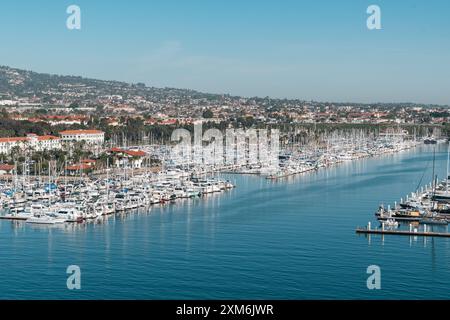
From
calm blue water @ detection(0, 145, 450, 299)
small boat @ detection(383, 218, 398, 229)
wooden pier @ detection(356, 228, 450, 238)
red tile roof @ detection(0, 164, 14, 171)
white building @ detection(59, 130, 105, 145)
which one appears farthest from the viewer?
white building @ detection(59, 130, 105, 145)

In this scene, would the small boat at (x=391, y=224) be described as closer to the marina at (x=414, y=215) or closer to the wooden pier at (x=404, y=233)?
the marina at (x=414, y=215)

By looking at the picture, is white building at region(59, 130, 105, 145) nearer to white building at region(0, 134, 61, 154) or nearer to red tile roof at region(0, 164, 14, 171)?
white building at region(0, 134, 61, 154)

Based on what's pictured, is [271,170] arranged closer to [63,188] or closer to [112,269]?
[63,188]

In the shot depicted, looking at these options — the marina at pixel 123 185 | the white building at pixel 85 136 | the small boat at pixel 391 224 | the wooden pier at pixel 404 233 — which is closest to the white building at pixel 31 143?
the white building at pixel 85 136

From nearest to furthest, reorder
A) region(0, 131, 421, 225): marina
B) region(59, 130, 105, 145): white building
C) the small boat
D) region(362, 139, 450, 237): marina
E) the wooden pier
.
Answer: the wooden pier < region(362, 139, 450, 237): marina < the small boat < region(0, 131, 421, 225): marina < region(59, 130, 105, 145): white building

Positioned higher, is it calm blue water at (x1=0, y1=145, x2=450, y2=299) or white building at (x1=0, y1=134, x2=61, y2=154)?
white building at (x1=0, y1=134, x2=61, y2=154)

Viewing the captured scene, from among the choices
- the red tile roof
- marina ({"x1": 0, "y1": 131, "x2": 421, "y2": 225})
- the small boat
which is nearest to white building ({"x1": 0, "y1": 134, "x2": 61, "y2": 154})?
the red tile roof

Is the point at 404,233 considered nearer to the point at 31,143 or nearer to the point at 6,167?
the point at 6,167
